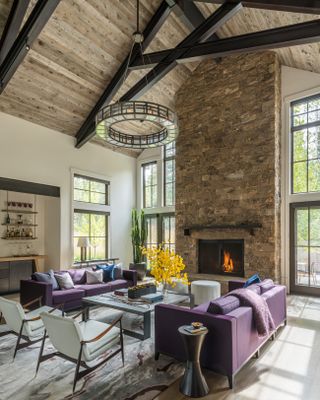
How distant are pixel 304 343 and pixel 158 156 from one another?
7075 millimetres

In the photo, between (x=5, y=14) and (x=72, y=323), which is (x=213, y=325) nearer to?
(x=72, y=323)

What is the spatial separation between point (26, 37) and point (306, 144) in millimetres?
6294

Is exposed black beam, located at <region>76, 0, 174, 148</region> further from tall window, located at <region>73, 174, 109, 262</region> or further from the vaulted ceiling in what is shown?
tall window, located at <region>73, 174, 109, 262</region>

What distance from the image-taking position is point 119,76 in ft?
23.6

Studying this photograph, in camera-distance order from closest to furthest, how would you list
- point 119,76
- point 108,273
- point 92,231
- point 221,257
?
point 108,273, point 119,76, point 221,257, point 92,231

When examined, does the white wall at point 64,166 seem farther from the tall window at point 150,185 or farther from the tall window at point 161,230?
the tall window at point 161,230

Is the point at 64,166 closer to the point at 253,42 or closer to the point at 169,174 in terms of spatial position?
the point at 169,174

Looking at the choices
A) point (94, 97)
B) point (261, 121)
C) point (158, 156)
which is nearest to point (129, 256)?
point (158, 156)

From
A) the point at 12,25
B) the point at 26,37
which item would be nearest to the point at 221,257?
the point at 26,37

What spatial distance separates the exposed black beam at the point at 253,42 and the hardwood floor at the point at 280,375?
15.0ft

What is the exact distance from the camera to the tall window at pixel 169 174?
9695 millimetres

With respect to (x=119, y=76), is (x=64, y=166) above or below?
below

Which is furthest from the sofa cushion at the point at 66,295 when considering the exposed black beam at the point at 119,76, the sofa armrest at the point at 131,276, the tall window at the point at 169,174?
the tall window at the point at 169,174

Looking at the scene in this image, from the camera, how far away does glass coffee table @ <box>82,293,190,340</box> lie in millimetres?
4199
